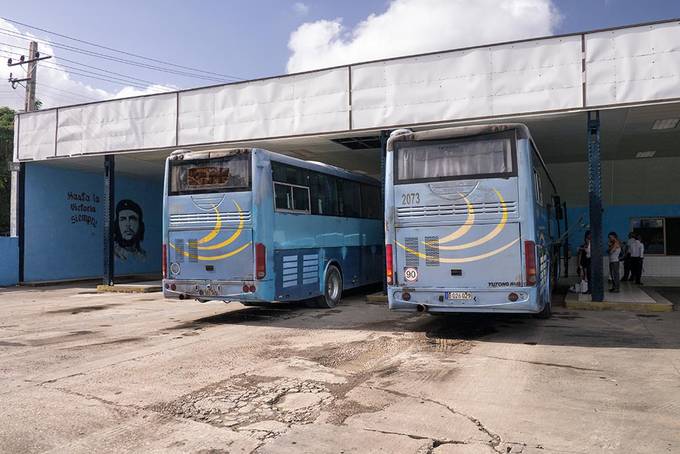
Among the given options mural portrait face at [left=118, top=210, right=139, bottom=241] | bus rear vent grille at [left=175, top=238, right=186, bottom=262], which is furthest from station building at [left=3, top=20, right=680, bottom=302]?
bus rear vent grille at [left=175, top=238, right=186, bottom=262]

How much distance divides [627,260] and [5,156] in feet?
111

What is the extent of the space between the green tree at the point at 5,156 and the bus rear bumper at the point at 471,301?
3060 centimetres

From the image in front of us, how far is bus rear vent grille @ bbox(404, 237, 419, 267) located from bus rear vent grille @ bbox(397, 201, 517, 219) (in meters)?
0.40

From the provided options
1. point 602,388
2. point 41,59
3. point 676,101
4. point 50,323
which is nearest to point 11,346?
point 50,323

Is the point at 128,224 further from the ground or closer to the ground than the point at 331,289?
further from the ground

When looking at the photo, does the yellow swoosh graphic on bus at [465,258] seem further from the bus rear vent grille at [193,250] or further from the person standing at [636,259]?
the person standing at [636,259]

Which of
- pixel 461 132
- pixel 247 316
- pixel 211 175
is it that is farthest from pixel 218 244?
pixel 461 132

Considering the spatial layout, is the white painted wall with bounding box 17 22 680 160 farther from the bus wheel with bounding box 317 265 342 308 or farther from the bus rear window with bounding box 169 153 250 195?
the bus rear window with bounding box 169 153 250 195

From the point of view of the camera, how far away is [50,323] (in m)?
10.8

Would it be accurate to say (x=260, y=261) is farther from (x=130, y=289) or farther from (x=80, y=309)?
(x=130, y=289)

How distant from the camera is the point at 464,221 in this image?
8562 mm

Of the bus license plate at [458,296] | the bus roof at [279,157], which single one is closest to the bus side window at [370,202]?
the bus roof at [279,157]

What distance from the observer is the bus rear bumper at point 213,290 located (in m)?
10.1

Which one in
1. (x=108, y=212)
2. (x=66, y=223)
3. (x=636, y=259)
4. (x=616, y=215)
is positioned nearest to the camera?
(x=636, y=259)
